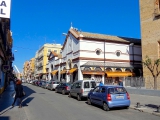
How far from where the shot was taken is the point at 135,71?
33.8m

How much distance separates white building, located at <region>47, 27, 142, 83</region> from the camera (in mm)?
29938

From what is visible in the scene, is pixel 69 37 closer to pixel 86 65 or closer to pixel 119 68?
pixel 86 65

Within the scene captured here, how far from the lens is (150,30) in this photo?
25578mm

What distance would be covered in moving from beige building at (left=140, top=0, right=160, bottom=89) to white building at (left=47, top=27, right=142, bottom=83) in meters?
6.74

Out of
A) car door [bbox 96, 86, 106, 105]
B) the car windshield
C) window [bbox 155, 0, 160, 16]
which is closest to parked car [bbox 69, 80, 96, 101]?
car door [bbox 96, 86, 106, 105]

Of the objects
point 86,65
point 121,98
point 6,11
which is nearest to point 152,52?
point 86,65

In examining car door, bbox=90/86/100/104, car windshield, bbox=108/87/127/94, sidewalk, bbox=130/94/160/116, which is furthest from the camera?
car door, bbox=90/86/100/104

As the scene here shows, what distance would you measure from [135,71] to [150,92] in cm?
1611

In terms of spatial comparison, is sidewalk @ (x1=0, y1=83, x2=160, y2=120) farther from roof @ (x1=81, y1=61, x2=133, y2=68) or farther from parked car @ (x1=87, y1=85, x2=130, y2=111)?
roof @ (x1=81, y1=61, x2=133, y2=68)

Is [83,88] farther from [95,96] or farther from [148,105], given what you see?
[148,105]

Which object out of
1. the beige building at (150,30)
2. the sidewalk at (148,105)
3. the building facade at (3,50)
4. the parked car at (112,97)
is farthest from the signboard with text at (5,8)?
the beige building at (150,30)

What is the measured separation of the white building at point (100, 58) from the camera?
29938mm

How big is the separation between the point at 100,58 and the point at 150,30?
966 centimetres

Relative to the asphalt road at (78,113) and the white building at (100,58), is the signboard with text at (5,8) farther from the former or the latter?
the white building at (100,58)
